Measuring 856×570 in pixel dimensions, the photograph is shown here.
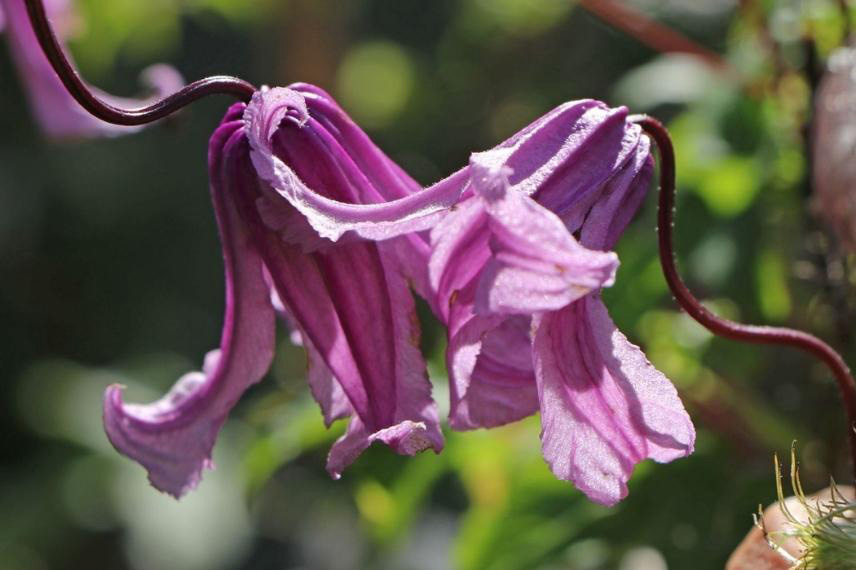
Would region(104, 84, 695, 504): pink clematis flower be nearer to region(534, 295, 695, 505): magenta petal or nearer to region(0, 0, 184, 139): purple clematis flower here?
region(534, 295, 695, 505): magenta petal

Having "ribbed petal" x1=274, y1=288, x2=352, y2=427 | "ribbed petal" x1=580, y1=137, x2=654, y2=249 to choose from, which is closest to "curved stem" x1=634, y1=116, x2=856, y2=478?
"ribbed petal" x1=580, y1=137, x2=654, y2=249

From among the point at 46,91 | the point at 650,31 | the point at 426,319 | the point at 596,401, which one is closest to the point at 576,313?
the point at 596,401

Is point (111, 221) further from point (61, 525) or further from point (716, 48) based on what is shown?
point (716, 48)

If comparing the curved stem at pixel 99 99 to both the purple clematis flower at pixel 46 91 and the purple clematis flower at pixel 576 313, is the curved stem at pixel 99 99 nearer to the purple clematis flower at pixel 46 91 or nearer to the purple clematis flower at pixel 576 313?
the purple clematis flower at pixel 576 313

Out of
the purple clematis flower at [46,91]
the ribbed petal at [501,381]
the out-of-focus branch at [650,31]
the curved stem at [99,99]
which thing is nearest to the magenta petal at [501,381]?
the ribbed petal at [501,381]

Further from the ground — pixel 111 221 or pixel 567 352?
pixel 567 352

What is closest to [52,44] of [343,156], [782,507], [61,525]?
[343,156]

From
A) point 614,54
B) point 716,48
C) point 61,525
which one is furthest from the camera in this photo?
point 61,525
